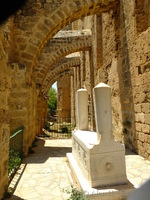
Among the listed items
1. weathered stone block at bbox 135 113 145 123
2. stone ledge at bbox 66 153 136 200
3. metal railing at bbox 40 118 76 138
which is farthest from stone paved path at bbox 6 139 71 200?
metal railing at bbox 40 118 76 138

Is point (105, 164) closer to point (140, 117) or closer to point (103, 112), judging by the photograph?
point (103, 112)

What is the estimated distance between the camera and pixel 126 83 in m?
5.82

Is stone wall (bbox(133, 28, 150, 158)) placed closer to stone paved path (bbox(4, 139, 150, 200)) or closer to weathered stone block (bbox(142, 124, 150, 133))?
weathered stone block (bbox(142, 124, 150, 133))

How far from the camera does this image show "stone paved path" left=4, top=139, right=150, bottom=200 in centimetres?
293

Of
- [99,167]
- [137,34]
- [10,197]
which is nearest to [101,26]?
[137,34]

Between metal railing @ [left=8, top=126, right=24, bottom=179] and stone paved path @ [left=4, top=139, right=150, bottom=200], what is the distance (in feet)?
0.77

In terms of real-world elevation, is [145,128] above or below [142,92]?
below

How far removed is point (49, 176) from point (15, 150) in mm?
1289

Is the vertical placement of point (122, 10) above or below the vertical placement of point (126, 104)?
above

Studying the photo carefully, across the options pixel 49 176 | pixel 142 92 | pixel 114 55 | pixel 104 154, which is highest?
pixel 114 55

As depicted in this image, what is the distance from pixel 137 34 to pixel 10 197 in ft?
16.8

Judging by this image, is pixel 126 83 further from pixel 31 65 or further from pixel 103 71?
pixel 31 65

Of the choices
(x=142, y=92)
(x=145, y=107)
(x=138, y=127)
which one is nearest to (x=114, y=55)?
(x=142, y=92)

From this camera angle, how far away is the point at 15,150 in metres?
4.48
